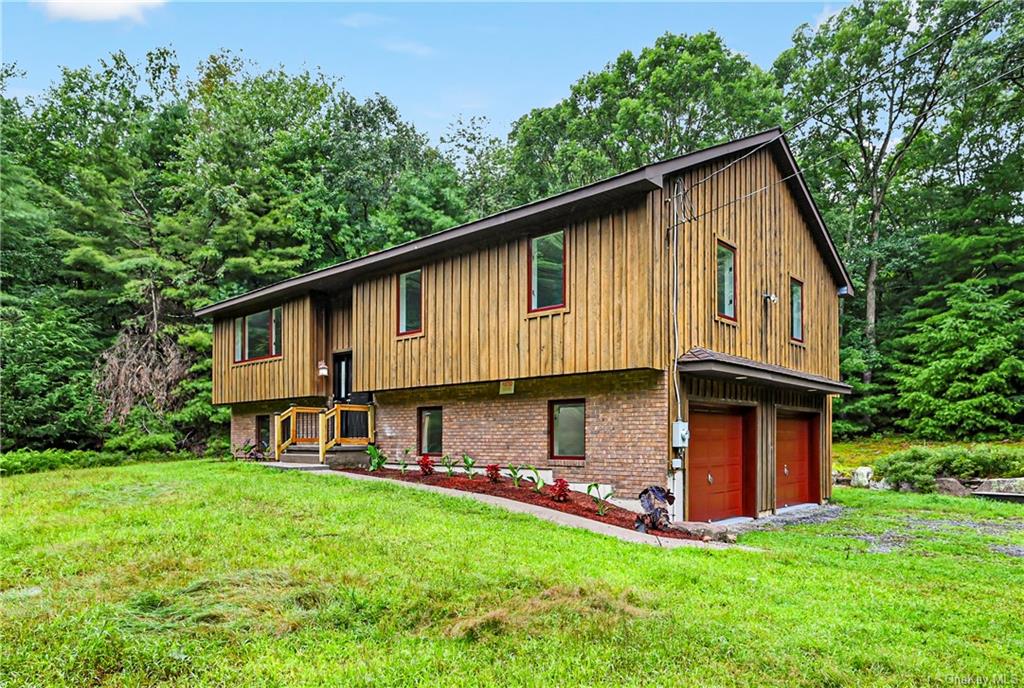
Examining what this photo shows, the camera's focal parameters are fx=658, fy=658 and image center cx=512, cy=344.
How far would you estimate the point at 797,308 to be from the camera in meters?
14.4

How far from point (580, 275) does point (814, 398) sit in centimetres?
725

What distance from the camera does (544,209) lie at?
1080 cm

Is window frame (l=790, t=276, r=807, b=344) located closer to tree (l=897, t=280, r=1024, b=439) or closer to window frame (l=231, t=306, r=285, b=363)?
tree (l=897, t=280, r=1024, b=439)

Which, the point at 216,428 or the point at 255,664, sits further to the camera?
the point at 216,428

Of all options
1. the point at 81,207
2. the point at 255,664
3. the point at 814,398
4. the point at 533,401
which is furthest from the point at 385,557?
the point at 81,207

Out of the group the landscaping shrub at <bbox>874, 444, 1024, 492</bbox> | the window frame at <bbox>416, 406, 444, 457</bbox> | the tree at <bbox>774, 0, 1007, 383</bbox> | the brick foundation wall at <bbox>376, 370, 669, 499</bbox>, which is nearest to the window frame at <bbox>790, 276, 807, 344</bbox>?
the landscaping shrub at <bbox>874, 444, 1024, 492</bbox>

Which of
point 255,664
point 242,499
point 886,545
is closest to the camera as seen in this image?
point 255,664

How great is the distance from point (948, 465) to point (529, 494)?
1133 cm

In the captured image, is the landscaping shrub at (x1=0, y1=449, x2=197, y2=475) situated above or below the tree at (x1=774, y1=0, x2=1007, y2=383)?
below

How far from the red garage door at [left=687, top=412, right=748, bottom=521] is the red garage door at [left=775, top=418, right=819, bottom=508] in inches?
63.4

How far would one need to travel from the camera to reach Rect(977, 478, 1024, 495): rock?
14.0m

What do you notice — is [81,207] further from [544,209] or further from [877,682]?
[877,682]

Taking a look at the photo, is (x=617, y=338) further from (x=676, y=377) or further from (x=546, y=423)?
(x=546, y=423)

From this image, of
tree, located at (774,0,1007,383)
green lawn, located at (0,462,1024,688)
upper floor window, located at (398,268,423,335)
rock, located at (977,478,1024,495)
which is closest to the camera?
green lawn, located at (0,462,1024,688)
